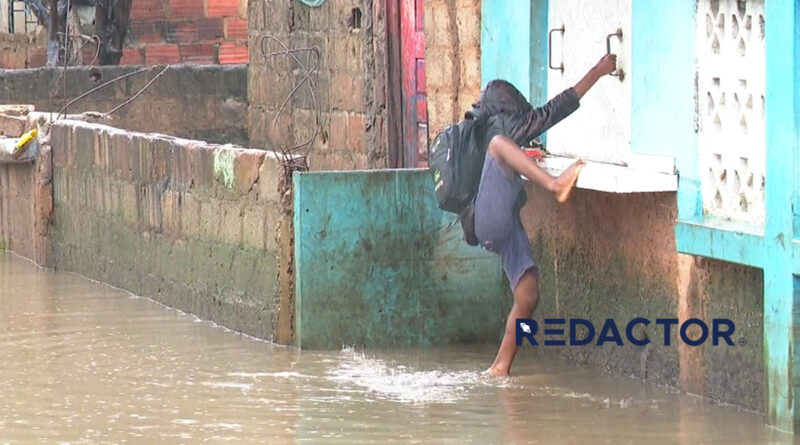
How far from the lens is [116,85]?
18.6m

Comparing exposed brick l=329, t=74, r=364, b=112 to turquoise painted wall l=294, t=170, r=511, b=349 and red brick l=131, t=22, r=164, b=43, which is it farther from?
red brick l=131, t=22, r=164, b=43

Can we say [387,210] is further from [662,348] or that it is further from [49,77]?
[49,77]

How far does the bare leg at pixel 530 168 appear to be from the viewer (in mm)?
9242

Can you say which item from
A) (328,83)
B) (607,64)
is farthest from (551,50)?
(328,83)

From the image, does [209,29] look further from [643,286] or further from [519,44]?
[643,286]

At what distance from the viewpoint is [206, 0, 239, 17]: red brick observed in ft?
89.7

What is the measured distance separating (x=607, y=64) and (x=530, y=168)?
2.21 ft

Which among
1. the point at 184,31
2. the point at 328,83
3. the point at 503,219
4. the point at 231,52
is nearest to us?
the point at 503,219

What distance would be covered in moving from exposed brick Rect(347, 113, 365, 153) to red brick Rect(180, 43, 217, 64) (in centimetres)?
1311

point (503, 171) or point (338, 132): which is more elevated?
point (338, 132)

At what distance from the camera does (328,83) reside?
15.0m

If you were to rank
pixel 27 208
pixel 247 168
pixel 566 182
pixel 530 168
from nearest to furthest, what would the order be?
pixel 566 182 → pixel 530 168 → pixel 247 168 → pixel 27 208

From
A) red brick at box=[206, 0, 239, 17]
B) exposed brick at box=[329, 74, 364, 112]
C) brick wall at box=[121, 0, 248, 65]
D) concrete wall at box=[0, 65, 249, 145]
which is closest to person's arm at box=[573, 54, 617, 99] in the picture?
exposed brick at box=[329, 74, 364, 112]

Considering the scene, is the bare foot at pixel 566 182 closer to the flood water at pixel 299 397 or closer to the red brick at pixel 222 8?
the flood water at pixel 299 397
